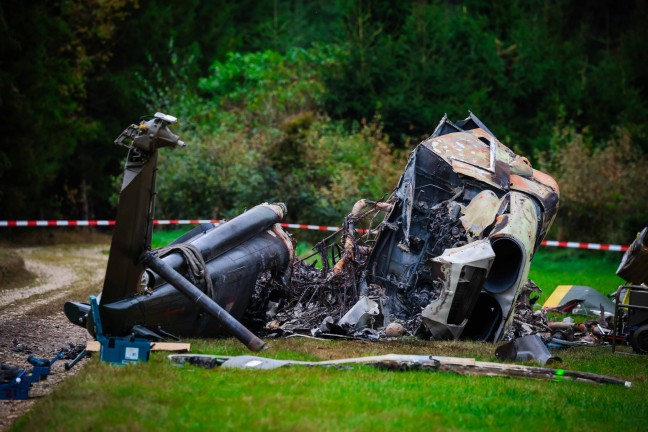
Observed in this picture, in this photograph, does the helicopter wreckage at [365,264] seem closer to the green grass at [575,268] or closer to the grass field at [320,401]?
the grass field at [320,401]

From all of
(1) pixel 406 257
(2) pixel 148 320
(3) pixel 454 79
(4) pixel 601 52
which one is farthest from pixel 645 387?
(4) pixel 601 52

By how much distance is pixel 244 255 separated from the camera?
13.1 metres

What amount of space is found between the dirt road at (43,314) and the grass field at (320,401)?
54 centimetres

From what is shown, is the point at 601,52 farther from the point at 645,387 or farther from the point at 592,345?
the point at 645,387

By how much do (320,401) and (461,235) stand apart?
5.04 meters

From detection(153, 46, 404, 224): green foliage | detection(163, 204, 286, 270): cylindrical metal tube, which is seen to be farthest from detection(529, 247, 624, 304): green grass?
detection(163, 204, 286, 270): cylindrical metal tube

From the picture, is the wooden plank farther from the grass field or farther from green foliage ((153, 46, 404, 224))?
green foliage ((153, 46, 404, 224))

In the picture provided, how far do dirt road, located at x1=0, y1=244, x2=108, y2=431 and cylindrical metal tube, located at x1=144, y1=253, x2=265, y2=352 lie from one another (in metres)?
1.35

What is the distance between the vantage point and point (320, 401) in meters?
8.25

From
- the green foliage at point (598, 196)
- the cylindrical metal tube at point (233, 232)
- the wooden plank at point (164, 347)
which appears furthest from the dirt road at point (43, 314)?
the green foliage at point (598, 196)

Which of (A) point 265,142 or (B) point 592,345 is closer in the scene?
(B) point 592,345

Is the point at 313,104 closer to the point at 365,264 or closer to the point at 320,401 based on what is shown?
the point at 365,264

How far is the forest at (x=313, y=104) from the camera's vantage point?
90.4ft

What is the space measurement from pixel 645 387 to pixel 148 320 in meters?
5.21
